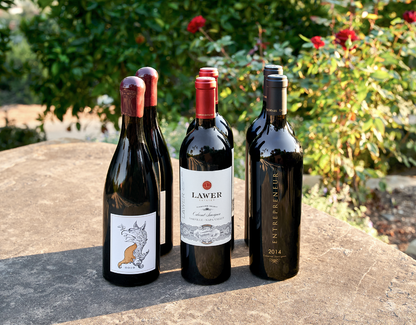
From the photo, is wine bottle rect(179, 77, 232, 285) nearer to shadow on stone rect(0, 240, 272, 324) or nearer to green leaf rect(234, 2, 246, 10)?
shadow on stone rect(0, 240, 272, 324)

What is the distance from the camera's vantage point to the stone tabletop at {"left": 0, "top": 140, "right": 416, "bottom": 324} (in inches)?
46.6

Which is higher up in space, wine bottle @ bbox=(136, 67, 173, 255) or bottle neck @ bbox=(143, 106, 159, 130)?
bottle neck @ bbox=(143, 106, 159, 130)

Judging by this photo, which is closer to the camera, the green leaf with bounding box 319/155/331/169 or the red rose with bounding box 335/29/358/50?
the red rose with bounding box 335/29/358/50

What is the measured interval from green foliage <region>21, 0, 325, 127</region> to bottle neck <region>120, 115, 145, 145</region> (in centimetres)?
231

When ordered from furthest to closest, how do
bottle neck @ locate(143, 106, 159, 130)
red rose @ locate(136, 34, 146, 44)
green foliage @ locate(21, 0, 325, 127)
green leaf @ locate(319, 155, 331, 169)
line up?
red rose @ locate(136, 34, 146, 44), green foliage @ locate(21, 0, 325, 127), green leaf @ locate(319, 155, 331, 169), bottle neck @ locate(143, 106, 159, 130)

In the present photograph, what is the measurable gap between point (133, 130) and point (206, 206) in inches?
12.2

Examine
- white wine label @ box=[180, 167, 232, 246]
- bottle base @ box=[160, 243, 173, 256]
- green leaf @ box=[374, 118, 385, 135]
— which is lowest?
bottle base @ box=[160, 243, 173, 256]

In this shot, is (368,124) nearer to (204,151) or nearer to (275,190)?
(275,190)

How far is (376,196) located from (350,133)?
43.3 inches

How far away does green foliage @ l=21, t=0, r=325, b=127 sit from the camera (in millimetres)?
3738

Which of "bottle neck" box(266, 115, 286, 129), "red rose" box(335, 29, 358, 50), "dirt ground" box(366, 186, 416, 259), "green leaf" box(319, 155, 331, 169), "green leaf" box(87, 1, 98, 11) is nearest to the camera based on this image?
"bottle neck" box(266, 115, 286, 129)

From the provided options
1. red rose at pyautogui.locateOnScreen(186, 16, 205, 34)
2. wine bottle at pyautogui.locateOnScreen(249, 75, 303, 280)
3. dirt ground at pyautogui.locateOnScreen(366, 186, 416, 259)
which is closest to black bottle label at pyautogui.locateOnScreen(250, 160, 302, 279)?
wine bottle at pyautogui.locateOnScreen(249, 75, 303, 280)

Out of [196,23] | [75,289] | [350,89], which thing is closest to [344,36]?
[350,89]

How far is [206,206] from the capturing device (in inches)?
48.1
